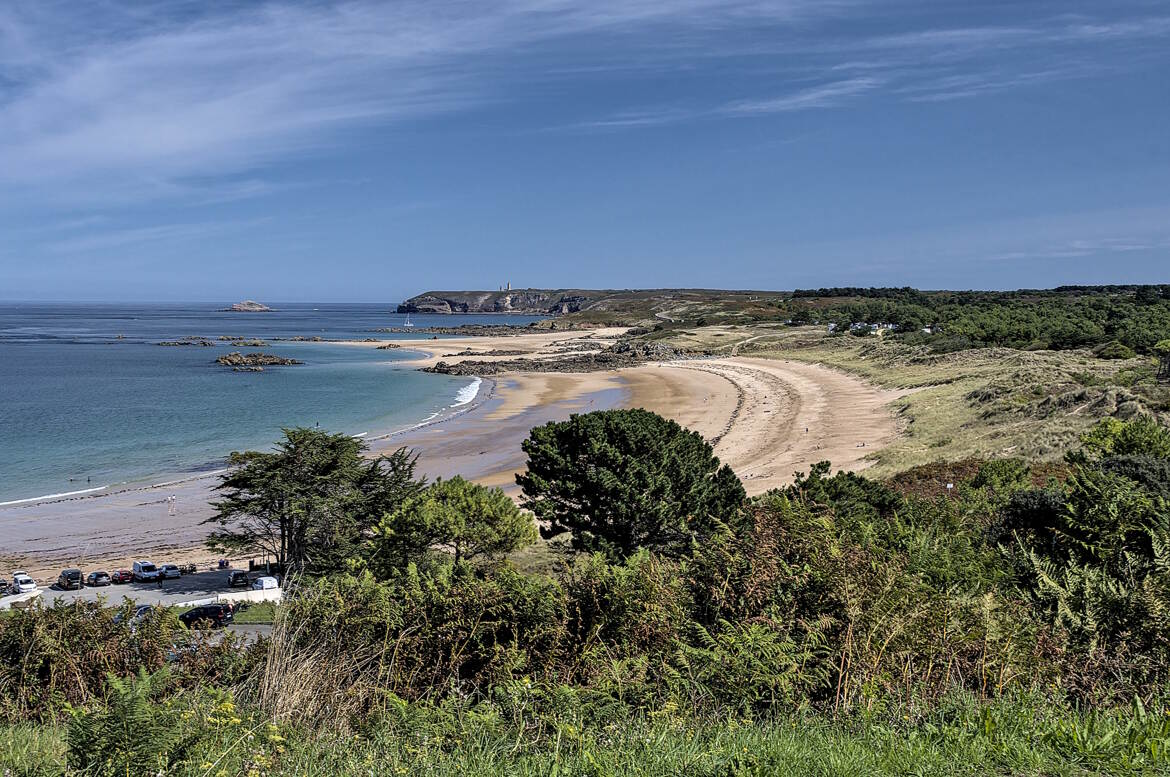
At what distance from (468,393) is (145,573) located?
45850mm

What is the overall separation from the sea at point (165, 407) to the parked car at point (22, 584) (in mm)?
8486

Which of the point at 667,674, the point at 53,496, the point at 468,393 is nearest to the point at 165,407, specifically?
the point at 468,393

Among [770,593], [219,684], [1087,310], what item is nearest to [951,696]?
[770,593]

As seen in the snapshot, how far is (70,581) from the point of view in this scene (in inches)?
858

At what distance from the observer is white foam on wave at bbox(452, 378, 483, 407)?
63.0m

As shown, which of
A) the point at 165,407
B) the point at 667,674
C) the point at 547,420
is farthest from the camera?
the point at 165,407

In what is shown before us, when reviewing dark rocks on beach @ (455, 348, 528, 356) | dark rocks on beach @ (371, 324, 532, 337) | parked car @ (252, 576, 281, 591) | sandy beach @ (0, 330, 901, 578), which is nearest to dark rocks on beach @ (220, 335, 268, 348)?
dark rocks on beach @ (455, 348, 528, 356)

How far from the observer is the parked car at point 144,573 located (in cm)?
2256

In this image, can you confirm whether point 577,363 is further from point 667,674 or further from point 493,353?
point 667,674

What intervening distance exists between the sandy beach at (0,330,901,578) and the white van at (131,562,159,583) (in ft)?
8.33

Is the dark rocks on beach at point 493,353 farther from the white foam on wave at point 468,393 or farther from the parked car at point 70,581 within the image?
the parked car at point 70,581

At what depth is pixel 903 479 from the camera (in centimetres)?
2452

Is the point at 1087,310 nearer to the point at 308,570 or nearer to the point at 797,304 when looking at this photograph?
the point at 797,304

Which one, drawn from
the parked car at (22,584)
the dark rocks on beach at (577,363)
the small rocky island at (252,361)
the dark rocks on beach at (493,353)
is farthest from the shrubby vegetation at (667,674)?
the dark rocks on beach at (493,353)
